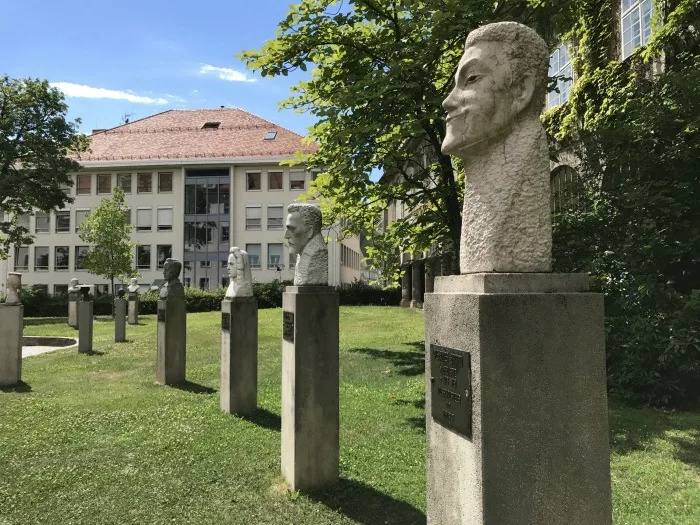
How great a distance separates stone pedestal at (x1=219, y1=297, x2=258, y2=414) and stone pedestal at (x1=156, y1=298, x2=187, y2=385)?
103 inches

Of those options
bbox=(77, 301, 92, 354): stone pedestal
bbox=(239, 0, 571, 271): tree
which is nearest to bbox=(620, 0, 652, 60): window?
bbox=(239, 0, 571, 271): tree

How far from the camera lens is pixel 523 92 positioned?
277 centimetres

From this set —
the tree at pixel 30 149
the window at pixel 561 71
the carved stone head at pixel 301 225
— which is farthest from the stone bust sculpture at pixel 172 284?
the tree at pixel 30 149

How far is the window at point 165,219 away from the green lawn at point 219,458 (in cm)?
3539

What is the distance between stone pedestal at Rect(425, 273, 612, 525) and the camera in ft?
8.07

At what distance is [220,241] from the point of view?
4419 cm

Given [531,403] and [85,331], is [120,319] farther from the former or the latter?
[531,403]

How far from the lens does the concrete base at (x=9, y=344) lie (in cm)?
1070

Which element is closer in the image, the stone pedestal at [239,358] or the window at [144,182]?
the stone pedestal at [239,358]

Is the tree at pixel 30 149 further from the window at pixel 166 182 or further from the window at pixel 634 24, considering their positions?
the window at pixel 634 24

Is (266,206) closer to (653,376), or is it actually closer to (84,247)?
(84,247)

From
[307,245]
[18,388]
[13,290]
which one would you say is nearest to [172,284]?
[13,290]

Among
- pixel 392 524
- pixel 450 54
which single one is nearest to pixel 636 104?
pixel 450 54

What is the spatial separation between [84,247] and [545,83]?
161ft
